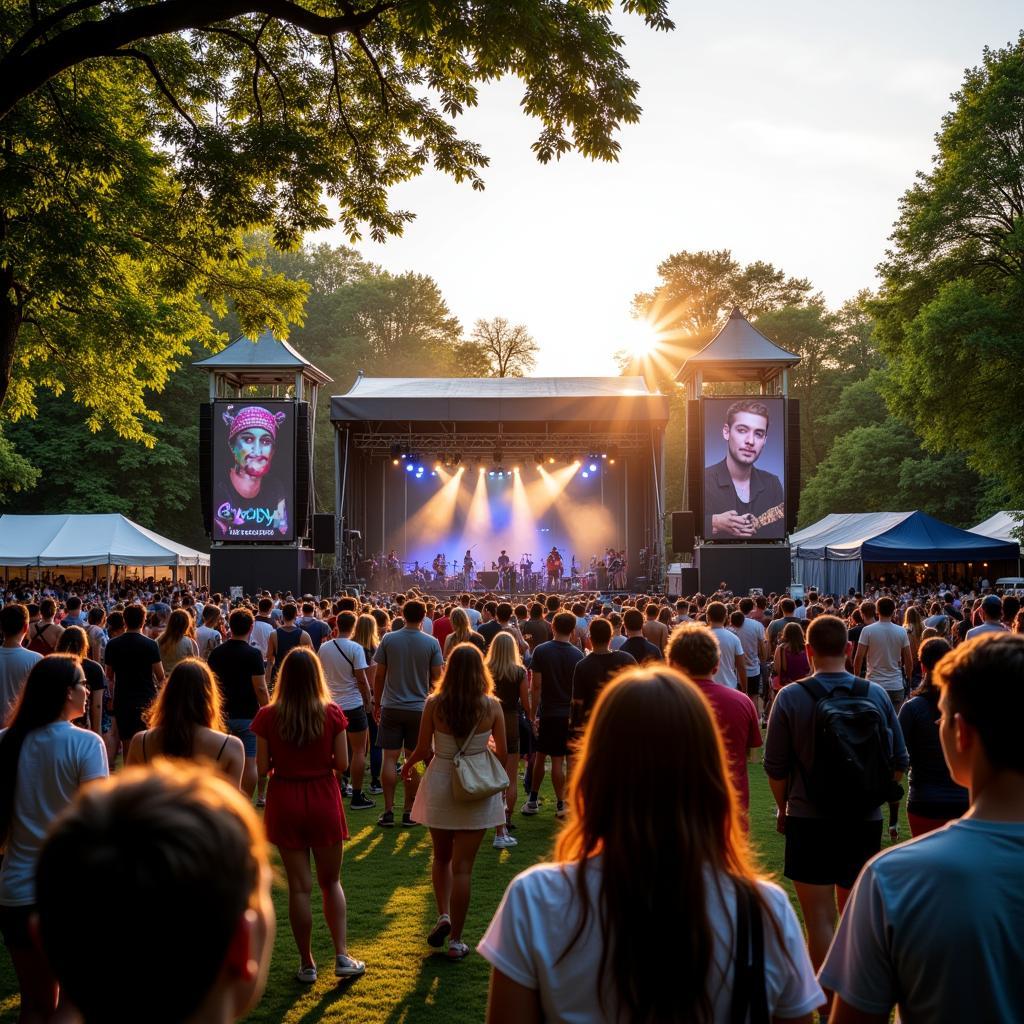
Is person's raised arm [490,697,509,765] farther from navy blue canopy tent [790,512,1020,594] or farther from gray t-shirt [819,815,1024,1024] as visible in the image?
navy blue canopy tent [790,512,1020,594]

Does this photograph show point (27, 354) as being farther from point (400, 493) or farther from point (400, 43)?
point (400, 493)

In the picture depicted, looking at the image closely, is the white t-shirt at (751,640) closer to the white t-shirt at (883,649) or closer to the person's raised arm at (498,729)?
the white t-shirt at (883,649)

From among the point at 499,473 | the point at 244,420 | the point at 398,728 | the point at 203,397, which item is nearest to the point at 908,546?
the point at 499,473

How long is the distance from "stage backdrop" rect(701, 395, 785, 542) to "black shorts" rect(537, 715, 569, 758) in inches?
599

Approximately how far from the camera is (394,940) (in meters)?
5.36

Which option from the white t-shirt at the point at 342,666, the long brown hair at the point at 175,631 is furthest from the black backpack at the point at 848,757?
the long brown hair at the point at 175,631

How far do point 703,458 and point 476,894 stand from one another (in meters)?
17.7

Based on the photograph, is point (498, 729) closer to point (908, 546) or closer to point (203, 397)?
point (908, 546)

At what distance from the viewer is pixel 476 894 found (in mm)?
6148

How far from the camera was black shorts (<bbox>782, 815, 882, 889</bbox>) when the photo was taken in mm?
4055

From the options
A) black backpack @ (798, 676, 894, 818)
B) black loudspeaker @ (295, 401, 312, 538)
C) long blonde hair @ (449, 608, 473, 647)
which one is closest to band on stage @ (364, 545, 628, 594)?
black loudspeaker @ (295, 401, 312, 538)

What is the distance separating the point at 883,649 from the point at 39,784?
6.79 meters

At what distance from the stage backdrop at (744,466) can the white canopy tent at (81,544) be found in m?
13.8

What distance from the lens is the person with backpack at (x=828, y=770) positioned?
3.99 metres
